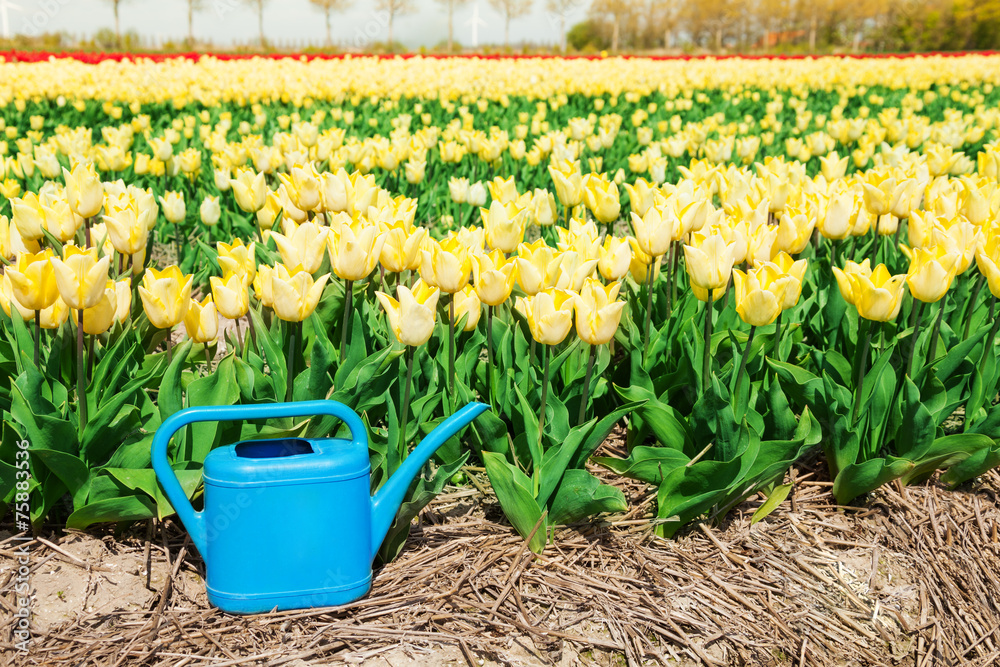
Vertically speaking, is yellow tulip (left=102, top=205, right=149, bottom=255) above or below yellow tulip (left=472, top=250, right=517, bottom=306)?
above

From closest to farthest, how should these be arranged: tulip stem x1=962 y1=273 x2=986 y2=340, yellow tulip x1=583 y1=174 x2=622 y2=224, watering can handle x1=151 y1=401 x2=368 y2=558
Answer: watering can handle x1=151 y1=401 x2=368 y2=558, tulip stem x1=962 y1=273 x2=986 y2=340, yellow tulip x1=583 y1=174 x2=622 y2=224

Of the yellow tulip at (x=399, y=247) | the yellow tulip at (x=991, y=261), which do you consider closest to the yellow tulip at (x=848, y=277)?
the yellow tulip at (x=991, y=261)

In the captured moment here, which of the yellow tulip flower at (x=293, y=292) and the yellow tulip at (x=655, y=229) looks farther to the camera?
the yellow tulip at (x=655, y=229)

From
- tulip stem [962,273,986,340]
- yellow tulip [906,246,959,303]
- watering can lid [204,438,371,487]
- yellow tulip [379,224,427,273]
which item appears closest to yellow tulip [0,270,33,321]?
watering can lid [204,438,371,487]

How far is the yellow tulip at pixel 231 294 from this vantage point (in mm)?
1941

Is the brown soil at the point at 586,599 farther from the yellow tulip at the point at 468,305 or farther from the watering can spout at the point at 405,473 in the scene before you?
the yellow tulip at the point at 468,305

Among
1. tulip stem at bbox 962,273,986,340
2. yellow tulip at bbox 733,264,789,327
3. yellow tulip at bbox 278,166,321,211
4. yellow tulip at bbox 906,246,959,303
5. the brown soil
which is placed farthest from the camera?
yellow tulip at bbox 278,166,321,211

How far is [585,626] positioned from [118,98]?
9962 mm

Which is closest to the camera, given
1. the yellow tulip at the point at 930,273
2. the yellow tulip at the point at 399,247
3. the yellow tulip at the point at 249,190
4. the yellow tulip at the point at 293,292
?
the yellow tulip at the point at 293,292

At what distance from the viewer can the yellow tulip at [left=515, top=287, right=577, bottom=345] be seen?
1863 millimetres

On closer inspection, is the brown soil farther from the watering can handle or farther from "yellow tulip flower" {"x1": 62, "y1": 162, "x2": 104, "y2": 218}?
"yellow tulip flower" {"x1": 62, "y1": 162, "x2": 104, "y2": 218}

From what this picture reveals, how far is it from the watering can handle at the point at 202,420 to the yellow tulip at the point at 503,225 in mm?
912

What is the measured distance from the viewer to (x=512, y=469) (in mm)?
1956

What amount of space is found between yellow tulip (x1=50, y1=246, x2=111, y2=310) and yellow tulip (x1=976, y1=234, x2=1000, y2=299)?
217 centimetres
